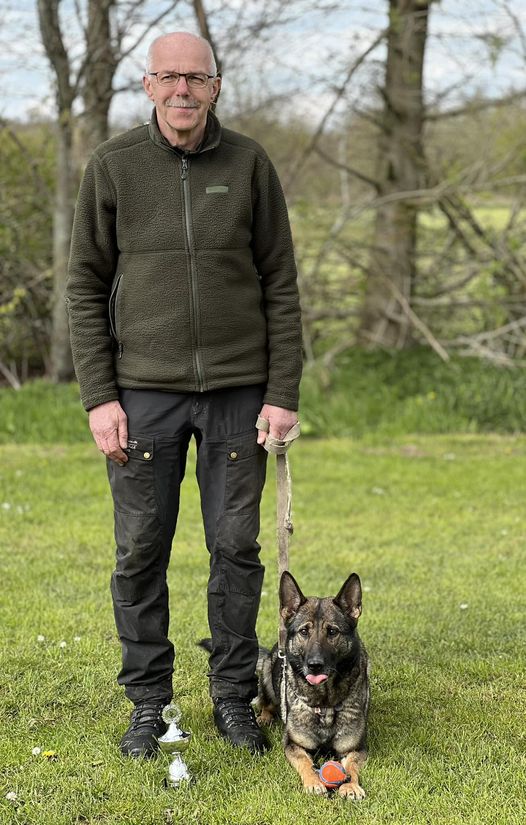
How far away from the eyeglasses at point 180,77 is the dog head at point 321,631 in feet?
5.76

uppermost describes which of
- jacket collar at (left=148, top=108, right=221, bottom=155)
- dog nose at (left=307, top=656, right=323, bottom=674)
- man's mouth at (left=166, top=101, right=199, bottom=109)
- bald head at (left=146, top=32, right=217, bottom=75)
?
bald head at (left=146, top=32, right=217, bottom=75)

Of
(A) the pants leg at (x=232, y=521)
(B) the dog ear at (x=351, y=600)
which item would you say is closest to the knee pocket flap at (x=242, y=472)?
(A) the pants leg at (x=232, y=521)

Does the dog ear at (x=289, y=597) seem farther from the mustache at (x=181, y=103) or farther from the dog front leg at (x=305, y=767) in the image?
the mustache at (x=181, y=103)

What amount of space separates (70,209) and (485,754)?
8.21m

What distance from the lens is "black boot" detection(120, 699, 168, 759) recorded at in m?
3.76

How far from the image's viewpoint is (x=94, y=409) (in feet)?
12.3

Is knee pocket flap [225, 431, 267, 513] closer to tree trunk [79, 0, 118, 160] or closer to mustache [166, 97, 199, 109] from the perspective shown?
mustache [166, 97, 199, 109]

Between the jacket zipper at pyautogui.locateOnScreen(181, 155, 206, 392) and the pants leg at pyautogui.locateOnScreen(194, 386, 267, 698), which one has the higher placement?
the jacket zipper at pyautogui.locateOnScreen(181, 155, 206, 392)

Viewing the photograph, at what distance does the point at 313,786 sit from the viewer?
3482 millimetres

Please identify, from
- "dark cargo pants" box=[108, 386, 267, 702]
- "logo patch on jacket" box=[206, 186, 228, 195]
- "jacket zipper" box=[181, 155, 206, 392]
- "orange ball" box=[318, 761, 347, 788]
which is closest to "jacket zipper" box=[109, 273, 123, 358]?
"dark cargo pants" box=[108, 386, 267, 702]

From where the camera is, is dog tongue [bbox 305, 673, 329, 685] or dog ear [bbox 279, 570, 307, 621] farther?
dog ear [bbox 279, 570, 307, 621]

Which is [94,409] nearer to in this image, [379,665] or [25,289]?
[379,665]

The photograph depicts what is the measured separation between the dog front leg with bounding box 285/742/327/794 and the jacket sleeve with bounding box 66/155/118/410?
1411 millimetres

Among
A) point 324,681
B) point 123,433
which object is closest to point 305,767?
point 324,681
